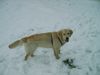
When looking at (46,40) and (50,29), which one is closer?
(46,40)

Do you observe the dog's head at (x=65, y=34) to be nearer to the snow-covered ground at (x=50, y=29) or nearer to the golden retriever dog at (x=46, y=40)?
the golden retriever dog at (x=46, y=40)

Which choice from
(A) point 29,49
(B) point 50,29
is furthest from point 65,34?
(B) point 50,29

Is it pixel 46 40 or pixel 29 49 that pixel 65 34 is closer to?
pixel 46 40

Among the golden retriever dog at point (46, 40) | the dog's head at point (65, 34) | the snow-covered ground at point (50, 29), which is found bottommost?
the snow-covered ground at point (50, 29)

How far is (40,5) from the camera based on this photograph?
8680mm

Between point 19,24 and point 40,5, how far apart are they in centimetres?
218

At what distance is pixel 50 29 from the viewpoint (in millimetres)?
6352

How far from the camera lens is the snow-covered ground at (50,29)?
13.9 ft

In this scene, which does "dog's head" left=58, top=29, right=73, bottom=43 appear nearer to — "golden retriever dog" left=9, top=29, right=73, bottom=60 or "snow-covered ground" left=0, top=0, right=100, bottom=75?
"golden retriever dog" left=9, top=29, right=73, bottom=60

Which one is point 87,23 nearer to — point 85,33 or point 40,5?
point 85,33

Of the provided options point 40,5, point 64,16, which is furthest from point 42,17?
point 40,5

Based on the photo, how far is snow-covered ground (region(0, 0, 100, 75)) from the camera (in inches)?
167

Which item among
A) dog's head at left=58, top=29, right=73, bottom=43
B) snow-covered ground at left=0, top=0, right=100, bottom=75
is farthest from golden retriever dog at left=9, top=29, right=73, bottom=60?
snow-covered ground at left=0, top=0, right=100, bottom=75

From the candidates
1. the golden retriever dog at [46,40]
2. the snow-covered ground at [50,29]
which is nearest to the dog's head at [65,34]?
the golden retriever dog at [46,40]
